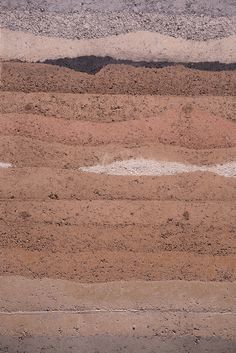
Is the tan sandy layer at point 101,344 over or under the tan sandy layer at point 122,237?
under

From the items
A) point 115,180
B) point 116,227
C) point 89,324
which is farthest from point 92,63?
point 89,324

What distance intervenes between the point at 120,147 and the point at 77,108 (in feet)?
2.85

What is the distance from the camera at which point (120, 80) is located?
840 cm

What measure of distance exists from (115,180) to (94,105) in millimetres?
1166

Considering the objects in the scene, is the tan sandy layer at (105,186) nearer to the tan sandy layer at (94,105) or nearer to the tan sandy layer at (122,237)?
the tan sandy layer at (122,237)

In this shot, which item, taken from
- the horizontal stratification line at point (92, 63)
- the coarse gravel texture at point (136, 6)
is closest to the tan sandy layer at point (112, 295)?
the horizontal stratification line at point (92, 63)

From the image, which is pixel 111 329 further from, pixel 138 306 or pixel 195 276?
pixel 195 276

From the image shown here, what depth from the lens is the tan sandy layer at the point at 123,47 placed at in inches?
329

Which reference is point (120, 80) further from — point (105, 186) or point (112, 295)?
point (112, 295)

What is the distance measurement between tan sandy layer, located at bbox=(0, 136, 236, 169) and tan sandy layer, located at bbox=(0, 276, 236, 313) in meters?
1.75

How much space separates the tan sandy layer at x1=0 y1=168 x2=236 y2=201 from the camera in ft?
27.1

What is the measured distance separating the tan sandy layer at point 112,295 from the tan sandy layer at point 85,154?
5.74 feet

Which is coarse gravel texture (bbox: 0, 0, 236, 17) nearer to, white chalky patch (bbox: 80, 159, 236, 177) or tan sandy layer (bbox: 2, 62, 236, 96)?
tan sandy layer (bbox: 2, 62, 236, 96)

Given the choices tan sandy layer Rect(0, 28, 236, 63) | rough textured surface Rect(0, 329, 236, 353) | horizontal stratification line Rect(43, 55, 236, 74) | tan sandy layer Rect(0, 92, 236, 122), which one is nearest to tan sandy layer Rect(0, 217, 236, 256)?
rough textured surface Rect(0, 329, 236, 353)
